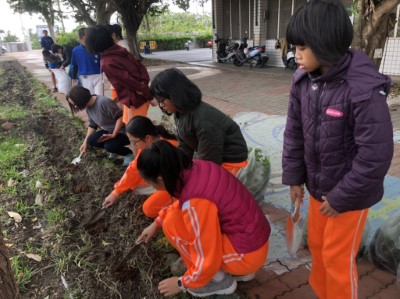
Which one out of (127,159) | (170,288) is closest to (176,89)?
(170,288)

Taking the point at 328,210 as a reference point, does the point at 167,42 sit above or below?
below

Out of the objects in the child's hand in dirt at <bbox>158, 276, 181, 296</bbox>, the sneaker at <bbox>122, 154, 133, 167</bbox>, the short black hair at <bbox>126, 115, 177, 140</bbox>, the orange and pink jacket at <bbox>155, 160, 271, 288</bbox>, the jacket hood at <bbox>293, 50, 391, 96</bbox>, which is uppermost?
the jacket hood at <bbox>293, 50, 391, 96</bbox>

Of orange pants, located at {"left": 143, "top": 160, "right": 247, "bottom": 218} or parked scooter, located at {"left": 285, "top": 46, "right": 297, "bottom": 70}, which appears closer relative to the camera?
orange pants, located at {"left": 143, "top": 160, "right": 247, "bottom": 218}

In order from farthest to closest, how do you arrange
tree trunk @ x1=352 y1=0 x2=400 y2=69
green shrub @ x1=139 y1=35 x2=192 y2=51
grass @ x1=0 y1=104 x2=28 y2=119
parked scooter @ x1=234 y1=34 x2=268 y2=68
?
green shrub @ x1=139 y1=35 x2=192 y2=51 < parked scooter @ x1=234 y1=34 x2=268 y2=68 < grass @ x1=0 y1=104 x2=28 y2=119 < tree trunk @ x1=352 y1=0 x2=400 y2=69

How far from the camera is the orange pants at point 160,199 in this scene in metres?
2.34

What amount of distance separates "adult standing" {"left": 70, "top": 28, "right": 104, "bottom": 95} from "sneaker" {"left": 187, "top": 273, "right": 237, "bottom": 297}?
434 cm

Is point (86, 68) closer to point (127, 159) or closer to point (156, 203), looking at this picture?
point (127, 159)

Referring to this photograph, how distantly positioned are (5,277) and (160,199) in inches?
44.3

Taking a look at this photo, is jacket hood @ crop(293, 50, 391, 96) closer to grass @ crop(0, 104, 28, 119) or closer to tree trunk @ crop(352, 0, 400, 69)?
tree trunk @ crop(352, 0, 400, 69)

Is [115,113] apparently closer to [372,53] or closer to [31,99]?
[372,53]

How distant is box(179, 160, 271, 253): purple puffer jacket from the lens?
1.55m

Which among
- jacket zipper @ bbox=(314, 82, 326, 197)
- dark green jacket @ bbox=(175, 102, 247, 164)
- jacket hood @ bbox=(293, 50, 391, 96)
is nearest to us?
jacket hood @ bbox=(293, 50, 391, 96)

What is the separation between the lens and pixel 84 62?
522cm

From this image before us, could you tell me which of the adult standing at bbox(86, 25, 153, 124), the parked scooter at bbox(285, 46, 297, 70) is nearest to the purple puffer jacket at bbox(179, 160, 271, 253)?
the adult standing at bbox(86, 25, 153, 124)
